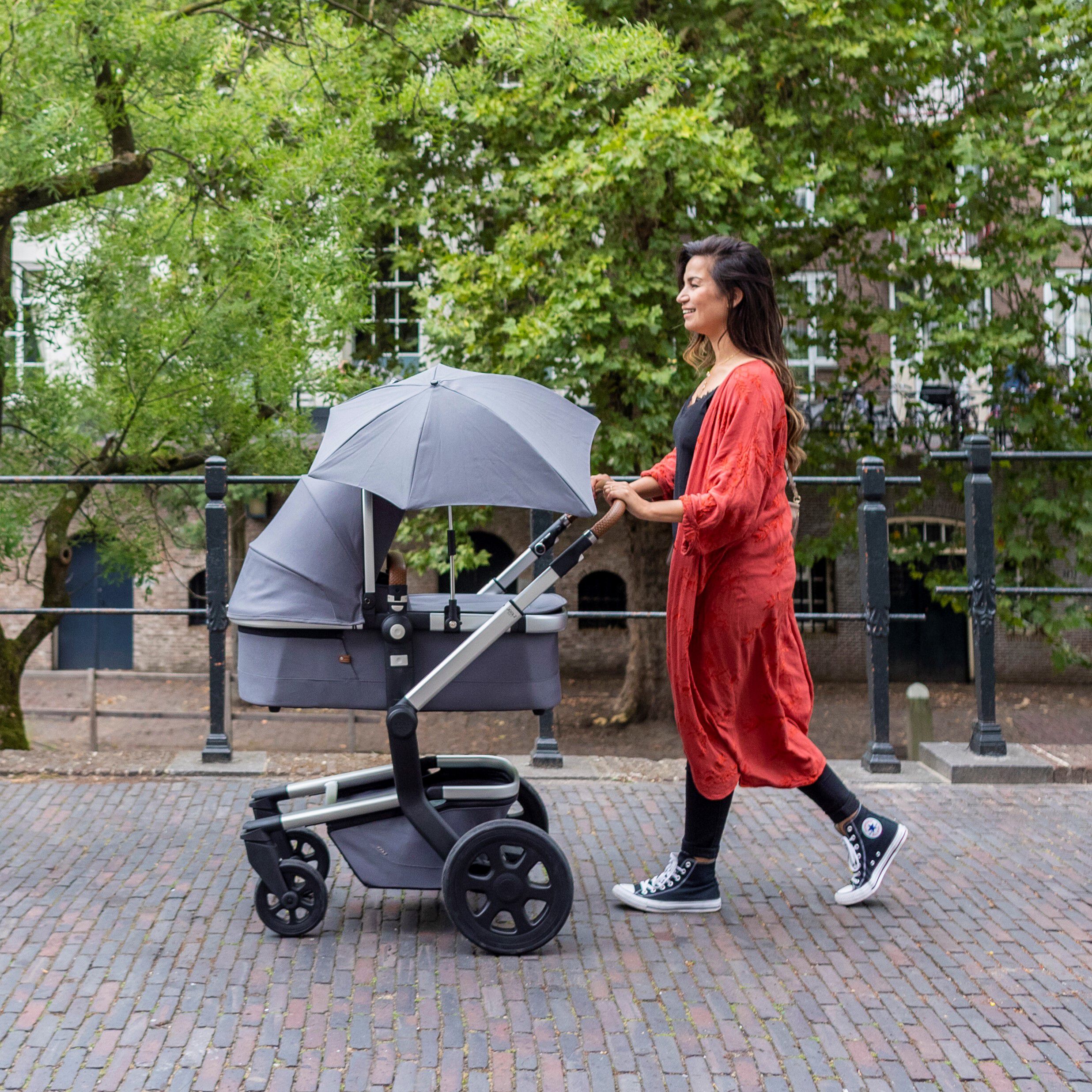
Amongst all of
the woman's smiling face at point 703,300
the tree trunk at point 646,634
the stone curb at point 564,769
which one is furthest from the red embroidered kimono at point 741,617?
the tree trunk at point 646,634

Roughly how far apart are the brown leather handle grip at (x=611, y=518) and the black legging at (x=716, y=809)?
2.83 feet

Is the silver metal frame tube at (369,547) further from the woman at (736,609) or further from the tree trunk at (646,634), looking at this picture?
the tree trunk at (646,634)

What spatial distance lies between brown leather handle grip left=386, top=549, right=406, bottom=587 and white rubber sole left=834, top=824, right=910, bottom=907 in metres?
1.83

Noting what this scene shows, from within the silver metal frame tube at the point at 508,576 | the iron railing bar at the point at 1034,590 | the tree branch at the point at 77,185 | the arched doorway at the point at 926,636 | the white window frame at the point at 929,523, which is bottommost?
the arched doorway at the point at 926,636

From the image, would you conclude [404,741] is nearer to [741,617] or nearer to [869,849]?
[741,617]

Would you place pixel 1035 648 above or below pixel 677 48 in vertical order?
below

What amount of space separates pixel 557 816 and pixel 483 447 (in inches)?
87.9

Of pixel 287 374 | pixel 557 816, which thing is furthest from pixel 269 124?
pixel 557 816

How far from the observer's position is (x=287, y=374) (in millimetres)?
11062

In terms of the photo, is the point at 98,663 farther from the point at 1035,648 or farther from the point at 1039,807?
the point at 1039,807

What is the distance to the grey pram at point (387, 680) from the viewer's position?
3.81m

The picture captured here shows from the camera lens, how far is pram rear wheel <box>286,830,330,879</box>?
13.6 feet

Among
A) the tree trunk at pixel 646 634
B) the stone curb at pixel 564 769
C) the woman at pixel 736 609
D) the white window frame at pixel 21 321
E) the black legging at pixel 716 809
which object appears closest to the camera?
the woman at pixel 736 609

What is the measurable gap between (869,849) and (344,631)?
75.5 inches
